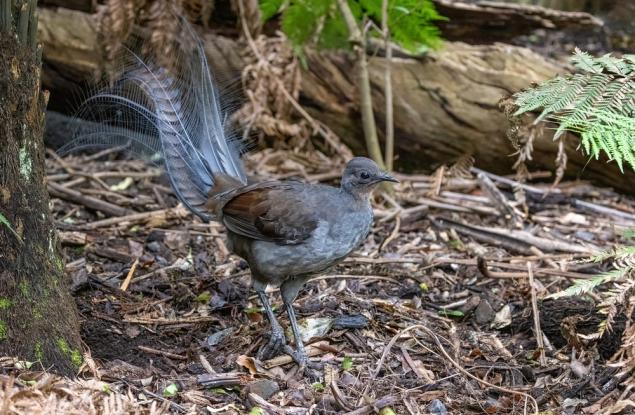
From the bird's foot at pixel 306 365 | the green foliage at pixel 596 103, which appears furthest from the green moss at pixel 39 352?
the green foliage at pixel 596 103

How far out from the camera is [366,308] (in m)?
4.79

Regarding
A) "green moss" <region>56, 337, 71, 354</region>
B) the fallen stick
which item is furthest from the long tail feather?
"green moss" <region>56, 337, 71, 354</region>

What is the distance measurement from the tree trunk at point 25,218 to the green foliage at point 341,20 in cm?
311

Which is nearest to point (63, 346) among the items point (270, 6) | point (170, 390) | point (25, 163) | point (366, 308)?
point (170, 390)

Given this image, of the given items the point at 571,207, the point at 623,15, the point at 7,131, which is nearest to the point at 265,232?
the point at 7,131

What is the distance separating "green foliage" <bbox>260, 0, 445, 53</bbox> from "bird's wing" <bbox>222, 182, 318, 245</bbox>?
6.31 feet

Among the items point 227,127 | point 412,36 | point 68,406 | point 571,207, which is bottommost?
point 571,207

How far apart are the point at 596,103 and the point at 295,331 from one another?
1928 millimetres

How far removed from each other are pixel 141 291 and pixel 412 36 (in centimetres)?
281

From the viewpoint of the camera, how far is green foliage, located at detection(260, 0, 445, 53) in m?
6.14

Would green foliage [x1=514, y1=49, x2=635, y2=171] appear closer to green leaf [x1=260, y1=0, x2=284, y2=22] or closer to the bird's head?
the bird's head

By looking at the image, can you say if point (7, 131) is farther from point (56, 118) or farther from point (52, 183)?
point (56, 118)

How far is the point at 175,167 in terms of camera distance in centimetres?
514

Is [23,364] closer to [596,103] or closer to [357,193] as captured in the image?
[357,193]
